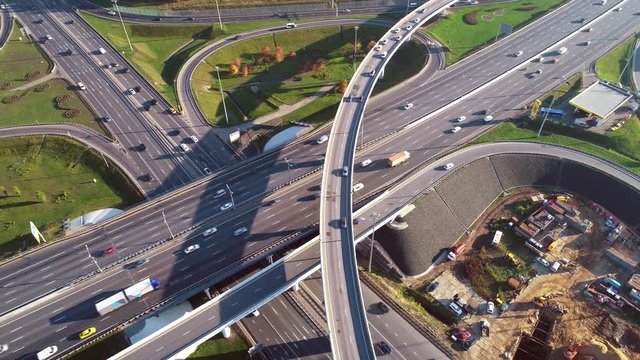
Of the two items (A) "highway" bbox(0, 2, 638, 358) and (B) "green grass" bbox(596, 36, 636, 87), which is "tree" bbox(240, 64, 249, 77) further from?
(B) "green grass" bbox(596, 36, 636, 87)

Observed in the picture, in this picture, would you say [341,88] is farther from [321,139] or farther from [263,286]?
[263,286]

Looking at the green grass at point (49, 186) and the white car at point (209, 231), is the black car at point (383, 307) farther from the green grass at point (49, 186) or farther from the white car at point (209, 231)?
the green grass at point (49, 186)

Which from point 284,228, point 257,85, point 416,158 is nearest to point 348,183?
point 284,228

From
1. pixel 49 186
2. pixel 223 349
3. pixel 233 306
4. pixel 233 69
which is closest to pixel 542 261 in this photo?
pixel 233 306

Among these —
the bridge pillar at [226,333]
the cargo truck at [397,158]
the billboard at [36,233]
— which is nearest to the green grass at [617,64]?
the cargo truck at [397,158]

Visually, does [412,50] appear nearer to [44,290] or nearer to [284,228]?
[284,228]

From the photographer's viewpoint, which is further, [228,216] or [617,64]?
[617,64]

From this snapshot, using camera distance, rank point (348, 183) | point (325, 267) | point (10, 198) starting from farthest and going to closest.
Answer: point (10, 198) < point (348, 183) < point (325, 267)
